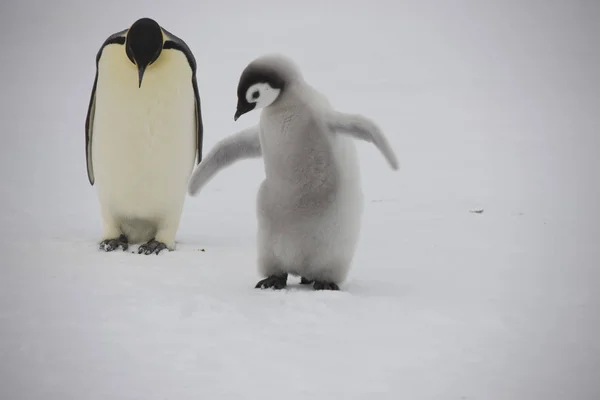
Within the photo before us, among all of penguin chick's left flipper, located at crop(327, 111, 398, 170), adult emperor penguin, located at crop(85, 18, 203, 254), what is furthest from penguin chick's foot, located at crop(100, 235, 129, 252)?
penguin chick's left flipper, located at crop(327, 111, 398, 170)

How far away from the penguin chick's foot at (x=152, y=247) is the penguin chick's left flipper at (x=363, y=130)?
5.32 feet

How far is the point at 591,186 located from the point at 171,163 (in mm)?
5002

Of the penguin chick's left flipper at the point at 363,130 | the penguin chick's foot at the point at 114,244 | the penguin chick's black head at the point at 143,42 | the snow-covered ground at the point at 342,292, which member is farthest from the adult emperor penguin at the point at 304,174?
the penguin chick's foot at the point at 114,244

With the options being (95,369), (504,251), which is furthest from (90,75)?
(95,369)

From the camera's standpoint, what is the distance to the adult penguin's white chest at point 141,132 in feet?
12.9

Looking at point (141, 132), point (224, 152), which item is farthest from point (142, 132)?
point (224, 152)

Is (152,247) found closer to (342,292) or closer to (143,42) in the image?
(143,42)

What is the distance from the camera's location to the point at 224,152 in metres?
3.11

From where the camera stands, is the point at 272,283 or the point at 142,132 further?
the point at 142,132

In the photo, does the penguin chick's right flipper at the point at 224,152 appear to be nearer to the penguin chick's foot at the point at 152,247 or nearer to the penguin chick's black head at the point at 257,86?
the penguin chick's black head at the point at 257,86

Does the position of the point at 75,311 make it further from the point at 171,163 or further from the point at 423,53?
the point at 423,53

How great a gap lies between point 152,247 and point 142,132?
0.69 metres

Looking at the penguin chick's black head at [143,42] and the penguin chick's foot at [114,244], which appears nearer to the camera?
the penguin chick's black head at [143,42]

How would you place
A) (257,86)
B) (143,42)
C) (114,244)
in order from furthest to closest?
(114,244)
(143,42)
(257,86)
